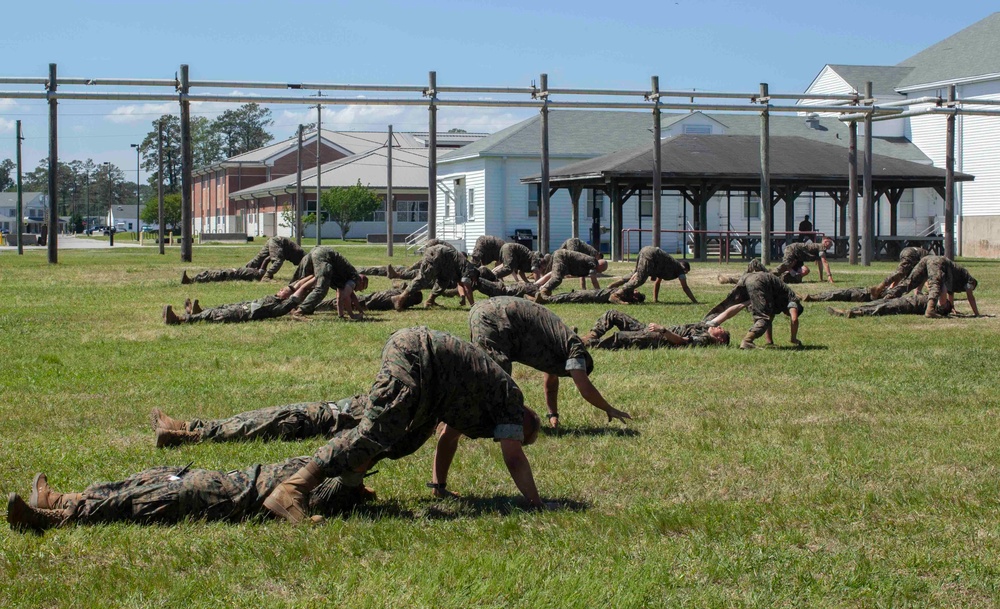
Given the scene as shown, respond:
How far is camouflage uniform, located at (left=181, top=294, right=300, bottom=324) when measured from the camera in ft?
58.5

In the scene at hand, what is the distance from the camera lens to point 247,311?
18.1 meters

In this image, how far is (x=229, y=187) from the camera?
9481cm

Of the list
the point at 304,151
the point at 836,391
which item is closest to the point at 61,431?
the point at 836,391

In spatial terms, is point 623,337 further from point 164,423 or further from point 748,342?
point 164,423

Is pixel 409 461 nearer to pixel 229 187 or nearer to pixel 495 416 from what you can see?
pixel 495 416

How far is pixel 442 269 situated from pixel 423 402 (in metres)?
13.8

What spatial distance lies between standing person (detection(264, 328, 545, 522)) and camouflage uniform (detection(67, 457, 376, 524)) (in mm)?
133

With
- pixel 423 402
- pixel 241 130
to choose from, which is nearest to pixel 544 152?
pixel 423 402

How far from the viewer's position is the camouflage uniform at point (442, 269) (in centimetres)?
2012

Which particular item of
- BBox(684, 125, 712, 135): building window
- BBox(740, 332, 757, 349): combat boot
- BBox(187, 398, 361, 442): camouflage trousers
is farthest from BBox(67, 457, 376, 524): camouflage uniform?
BBox(684, 125, 712, 135): building window

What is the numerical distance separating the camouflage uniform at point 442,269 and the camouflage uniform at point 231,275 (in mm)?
7706

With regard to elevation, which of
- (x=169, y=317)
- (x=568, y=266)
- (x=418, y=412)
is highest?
(x=568, y=266)

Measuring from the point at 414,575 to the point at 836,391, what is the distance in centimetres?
732

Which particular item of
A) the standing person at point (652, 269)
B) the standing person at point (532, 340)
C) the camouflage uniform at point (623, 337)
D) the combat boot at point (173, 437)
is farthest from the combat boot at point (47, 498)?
the standing person at point (652, 269)
